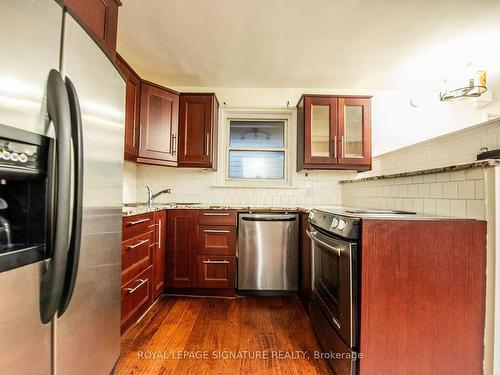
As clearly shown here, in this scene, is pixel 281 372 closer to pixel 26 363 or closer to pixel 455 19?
pixel 26 363

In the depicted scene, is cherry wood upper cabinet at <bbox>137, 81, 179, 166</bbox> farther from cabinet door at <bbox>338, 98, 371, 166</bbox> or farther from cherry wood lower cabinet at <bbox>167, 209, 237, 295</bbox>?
cabinet door at <bbox>338, 98, 371, 166</bbox>

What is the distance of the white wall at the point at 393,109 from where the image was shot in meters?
3.05

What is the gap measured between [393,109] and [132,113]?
3184mm

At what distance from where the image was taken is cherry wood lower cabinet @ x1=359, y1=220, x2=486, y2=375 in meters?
1.03

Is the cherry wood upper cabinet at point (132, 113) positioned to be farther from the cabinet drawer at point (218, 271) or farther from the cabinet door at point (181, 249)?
the cabinet drawer at point (218, 271)

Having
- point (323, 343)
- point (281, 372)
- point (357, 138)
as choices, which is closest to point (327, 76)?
point (357, 138)

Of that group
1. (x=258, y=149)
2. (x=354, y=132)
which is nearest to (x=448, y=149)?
(x=354, y=132)

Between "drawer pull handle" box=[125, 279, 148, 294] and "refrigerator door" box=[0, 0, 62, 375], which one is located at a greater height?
"refrigerator door" box=[0, 0, 62, 375]

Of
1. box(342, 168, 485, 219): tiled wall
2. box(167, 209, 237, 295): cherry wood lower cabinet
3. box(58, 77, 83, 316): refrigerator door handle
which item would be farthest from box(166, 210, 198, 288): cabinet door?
box(342, 168, 485, 219): tiled wall

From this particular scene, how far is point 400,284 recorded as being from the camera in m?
1.05

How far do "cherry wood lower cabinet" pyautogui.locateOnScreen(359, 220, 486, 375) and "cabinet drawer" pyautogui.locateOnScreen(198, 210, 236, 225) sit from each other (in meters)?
1.46

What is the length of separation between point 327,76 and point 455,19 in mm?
1157

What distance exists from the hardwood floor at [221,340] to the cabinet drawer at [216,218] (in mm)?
761

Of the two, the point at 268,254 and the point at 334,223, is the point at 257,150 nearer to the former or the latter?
the point at 268,254
